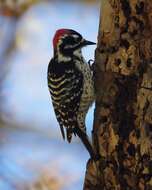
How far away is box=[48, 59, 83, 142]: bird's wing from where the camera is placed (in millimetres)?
4008

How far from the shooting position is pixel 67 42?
13.3ft

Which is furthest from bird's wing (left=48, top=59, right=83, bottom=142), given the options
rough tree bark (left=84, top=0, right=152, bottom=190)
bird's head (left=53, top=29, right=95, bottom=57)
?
rough tree bark (left=84, top=0, right=152, bottom=190)

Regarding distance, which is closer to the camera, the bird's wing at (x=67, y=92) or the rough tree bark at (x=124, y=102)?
the rough tree bark at (x=124, y=102)

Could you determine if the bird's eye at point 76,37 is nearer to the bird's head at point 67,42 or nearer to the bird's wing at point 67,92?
the bird's head at point 67,42

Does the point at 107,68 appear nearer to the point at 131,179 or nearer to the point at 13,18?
the point at 131,179

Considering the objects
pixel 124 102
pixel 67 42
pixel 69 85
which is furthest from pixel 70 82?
pixel 124 102

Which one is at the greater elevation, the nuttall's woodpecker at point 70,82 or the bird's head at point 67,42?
the bird's head at point 67,42

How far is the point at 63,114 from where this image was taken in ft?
13.1

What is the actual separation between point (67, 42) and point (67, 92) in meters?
0.31

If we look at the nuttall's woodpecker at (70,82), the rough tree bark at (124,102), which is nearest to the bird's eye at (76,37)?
the nuttall's woodpecker at (70,82)

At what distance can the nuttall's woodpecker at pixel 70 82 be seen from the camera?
13.0 ft

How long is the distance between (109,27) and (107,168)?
751 mm

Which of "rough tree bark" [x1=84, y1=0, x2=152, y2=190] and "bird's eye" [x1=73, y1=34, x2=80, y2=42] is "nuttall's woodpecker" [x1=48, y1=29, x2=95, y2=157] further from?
"rough tree bark" [x1=84, y1=0, x2=152, y2=190]

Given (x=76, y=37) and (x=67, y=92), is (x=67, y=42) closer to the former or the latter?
(x=76, y=37)
